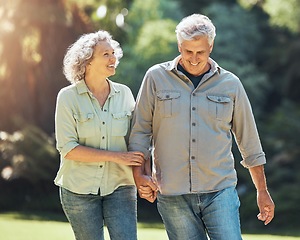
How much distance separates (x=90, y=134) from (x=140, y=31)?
1731 cm

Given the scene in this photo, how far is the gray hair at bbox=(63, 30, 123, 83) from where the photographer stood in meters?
5.14

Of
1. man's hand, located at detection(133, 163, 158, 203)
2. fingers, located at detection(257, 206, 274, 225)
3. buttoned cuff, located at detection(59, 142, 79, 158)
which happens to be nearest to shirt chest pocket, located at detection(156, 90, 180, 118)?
man's hand, located at detection(133, 163, 158, 203)

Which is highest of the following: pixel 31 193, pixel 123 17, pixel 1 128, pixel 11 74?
pixel 123 17

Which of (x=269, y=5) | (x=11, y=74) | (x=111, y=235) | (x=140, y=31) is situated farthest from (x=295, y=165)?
(x=111, y=235)

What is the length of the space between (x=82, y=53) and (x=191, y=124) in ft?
2.98

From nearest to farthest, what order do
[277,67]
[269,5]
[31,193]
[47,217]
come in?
[47,217]
[31,193]
[269,5]
[277,67]

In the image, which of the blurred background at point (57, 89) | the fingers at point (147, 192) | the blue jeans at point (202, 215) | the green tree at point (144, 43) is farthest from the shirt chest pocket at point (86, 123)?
the green tree at point (144, 43)

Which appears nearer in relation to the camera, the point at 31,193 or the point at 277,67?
the point at 31,193

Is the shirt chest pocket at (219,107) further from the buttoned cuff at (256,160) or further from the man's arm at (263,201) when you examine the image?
the man's arm at (263,201)

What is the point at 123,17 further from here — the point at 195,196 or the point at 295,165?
the point at 195,196

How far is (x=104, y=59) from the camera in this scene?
5125 mm

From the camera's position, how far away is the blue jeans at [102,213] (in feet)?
16.4

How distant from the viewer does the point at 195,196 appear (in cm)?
482

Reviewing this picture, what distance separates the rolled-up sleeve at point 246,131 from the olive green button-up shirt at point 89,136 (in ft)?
2.41
